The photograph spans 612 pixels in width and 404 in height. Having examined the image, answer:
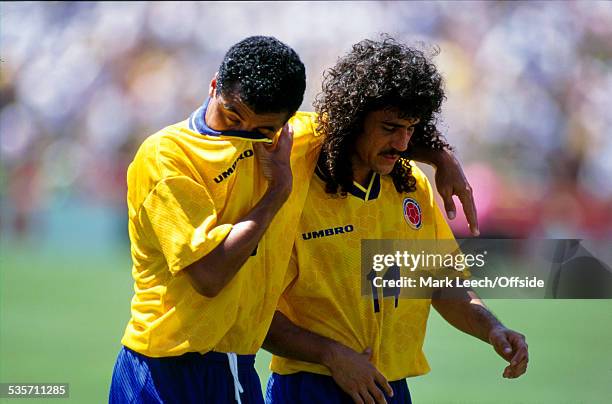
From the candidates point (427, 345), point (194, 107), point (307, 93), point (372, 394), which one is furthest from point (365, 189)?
point (194, 107)

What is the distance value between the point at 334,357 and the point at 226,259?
674 millimetres

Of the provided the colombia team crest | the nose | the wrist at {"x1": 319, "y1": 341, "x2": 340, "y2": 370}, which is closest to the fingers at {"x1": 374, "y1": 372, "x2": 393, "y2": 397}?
the wrist at {"x1": 319, "y1": 341, "x2": 340, "y2": 370}

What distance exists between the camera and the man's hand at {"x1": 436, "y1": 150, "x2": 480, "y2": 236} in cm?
346

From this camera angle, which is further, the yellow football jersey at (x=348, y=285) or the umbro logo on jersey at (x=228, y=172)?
the yellow football jersey at (x=348, y=285)

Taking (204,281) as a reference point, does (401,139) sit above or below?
above

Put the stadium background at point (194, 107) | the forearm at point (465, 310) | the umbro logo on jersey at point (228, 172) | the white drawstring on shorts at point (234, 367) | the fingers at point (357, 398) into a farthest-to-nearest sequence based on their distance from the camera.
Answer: the stadium background at point (194, 107) < the forearm at point (465, 310) < the fingers at point (357, 398) < the white drawstring on shorts at point (234, 367) < the umbro logo on jersey at point (228, 172)

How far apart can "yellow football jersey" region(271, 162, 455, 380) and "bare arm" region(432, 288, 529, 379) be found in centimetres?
23

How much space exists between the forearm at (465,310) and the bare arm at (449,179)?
0.93 feet

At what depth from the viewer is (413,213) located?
11.3 feet

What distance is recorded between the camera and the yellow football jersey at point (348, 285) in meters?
3.30

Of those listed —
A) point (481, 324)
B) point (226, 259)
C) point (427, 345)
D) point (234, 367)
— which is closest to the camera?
point (226, 259)

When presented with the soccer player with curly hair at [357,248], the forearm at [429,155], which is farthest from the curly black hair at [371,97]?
the forearm at [429,155]

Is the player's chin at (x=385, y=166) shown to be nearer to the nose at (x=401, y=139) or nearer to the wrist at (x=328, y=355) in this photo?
the nose at (x=401, y=139)

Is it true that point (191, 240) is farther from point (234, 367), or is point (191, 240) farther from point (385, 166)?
point (385, 166)
